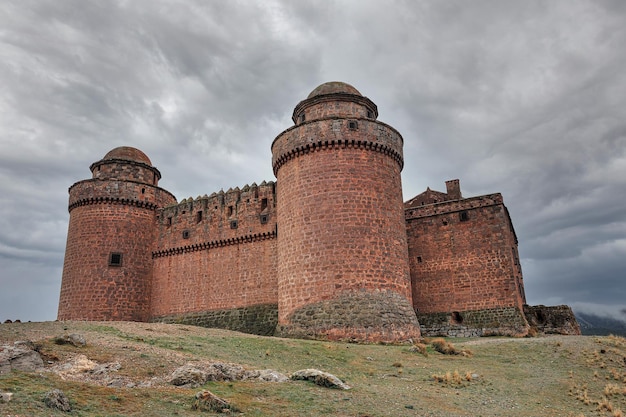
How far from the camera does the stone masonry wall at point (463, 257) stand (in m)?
23.2

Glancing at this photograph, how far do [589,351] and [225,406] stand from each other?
45.8 feet

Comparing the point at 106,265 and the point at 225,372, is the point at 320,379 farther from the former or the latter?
the point at 106,265

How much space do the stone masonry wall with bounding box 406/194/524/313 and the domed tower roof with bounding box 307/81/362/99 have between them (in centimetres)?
735

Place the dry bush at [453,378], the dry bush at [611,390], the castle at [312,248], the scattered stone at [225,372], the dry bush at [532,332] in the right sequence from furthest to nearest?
1. the dry bush at [532,332]
2. the castle at [312,248]
3. the dry bush at [611,390]
4. the dry bush at [453,378]
5. the scattered stone at [225,372]

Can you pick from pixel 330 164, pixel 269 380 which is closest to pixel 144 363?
pixel 269 380

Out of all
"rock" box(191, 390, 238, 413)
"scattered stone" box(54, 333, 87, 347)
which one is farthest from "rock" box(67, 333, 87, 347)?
"rock" box(191, 390, 238, 413)

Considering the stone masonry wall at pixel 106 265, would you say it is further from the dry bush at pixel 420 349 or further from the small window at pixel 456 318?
the dry bush at pixel 420 349

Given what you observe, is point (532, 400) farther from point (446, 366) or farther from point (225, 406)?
point (225, 406)

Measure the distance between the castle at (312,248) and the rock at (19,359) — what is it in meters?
11.2

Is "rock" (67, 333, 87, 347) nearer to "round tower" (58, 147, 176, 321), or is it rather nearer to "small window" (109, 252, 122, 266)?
"round tower" (58, 147, 176, 321)

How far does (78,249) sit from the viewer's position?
28.3 m

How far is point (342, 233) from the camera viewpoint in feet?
67.0

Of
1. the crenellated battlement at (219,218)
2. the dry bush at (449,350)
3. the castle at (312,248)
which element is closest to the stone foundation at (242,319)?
the castle at (312,248)

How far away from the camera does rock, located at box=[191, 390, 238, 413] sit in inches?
326
